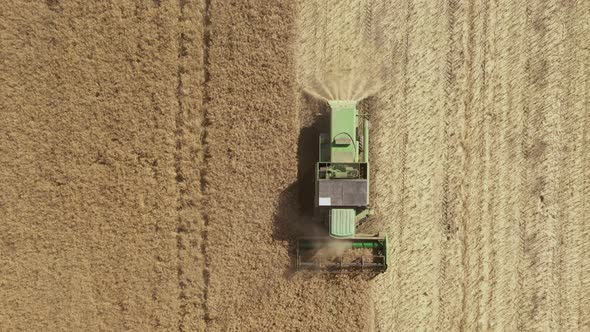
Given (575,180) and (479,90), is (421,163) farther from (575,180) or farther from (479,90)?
(575,180)

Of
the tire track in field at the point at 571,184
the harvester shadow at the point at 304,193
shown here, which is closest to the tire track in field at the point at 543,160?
the tire track in field at the point at 571,184

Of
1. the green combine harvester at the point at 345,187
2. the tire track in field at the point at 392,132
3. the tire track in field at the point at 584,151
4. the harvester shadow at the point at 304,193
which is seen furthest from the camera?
the harvester shadow at the point at 304,193

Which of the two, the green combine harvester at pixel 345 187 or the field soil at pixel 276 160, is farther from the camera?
the field soil at pixel 276 160

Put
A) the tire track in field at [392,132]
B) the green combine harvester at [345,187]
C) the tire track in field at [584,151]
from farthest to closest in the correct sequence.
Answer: the tire track in field at [392,132], the tire track in field at [584,151], the green combine harvester at [345,187]

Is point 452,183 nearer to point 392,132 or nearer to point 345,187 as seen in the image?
point 392,132

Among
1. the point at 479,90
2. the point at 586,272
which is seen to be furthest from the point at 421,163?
the point at 586,272

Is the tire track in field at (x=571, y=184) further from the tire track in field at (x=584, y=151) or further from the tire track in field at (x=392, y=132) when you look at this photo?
the tire track in field at (x=392, y=132)
